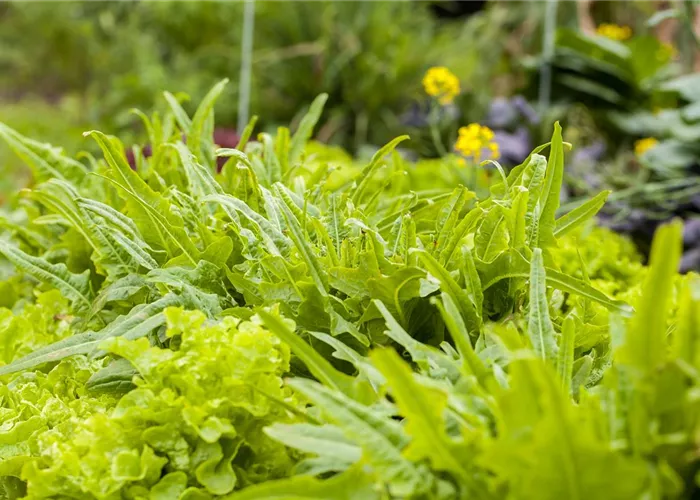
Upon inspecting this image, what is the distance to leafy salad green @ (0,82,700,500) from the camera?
41cm

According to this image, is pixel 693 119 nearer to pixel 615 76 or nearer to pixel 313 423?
pixel 615 76

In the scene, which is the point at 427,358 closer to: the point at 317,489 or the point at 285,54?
the point at 317,489

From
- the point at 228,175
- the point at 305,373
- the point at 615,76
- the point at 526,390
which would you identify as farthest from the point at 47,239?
the point at 615,76

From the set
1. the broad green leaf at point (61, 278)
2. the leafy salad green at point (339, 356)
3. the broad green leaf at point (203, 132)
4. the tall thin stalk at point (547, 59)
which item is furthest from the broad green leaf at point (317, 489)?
the tall thin stalk at point (547, 59)

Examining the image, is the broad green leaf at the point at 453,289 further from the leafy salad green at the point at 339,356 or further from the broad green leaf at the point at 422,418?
the broad green leaf at the point at 422,418

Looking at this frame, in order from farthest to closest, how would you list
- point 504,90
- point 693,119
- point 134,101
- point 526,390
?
point 504,90, point 134,101, point 693,119, point 526,390

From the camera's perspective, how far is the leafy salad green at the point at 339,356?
0.41m

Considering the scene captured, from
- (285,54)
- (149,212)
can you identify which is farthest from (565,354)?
(285,54)

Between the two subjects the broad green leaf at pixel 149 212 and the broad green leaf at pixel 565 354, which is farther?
the broad green leaf at pixel 149 212

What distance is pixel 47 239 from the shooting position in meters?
0.99

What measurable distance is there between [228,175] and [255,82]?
178cm

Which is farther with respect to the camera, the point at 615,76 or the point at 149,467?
the point at 615,76

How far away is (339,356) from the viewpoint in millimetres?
599

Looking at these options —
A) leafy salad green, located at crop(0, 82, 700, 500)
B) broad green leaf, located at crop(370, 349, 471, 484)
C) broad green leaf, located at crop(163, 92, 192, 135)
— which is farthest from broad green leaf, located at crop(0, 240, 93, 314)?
broad green leaf, located at crop(370, 349, 471, 484)
